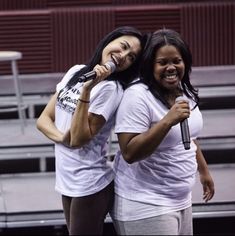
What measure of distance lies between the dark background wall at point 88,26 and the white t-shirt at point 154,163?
14.7ft

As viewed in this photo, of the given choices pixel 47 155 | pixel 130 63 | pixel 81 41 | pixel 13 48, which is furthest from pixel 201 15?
pixel 130 63

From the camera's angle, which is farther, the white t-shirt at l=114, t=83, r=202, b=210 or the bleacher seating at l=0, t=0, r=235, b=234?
the bleacher seating at l=0, t=0, r=235, b=234

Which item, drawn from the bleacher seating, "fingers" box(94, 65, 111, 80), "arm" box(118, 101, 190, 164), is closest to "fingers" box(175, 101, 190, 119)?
"arm" box(118, 101, 190, 164)

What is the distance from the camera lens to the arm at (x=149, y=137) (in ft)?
6.24

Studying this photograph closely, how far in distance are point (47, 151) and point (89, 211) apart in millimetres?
2261

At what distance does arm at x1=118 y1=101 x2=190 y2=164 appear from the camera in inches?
74.9

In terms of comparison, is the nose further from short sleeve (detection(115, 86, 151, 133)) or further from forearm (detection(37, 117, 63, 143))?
forearm (detection(37, 117, 63, 143))

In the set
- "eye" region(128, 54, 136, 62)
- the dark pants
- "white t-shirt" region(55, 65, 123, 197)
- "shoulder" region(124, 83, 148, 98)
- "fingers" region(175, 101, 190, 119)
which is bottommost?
the dark pants

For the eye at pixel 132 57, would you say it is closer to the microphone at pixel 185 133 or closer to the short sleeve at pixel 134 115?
the short sleeve at pixel 134 115

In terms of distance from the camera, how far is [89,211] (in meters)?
2.16

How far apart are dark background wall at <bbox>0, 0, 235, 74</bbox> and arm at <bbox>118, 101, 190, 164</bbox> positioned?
456 cm

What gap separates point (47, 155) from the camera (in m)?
4.40

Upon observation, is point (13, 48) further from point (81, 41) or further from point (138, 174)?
point (138, 174)

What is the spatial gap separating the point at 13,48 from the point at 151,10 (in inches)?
53.7
